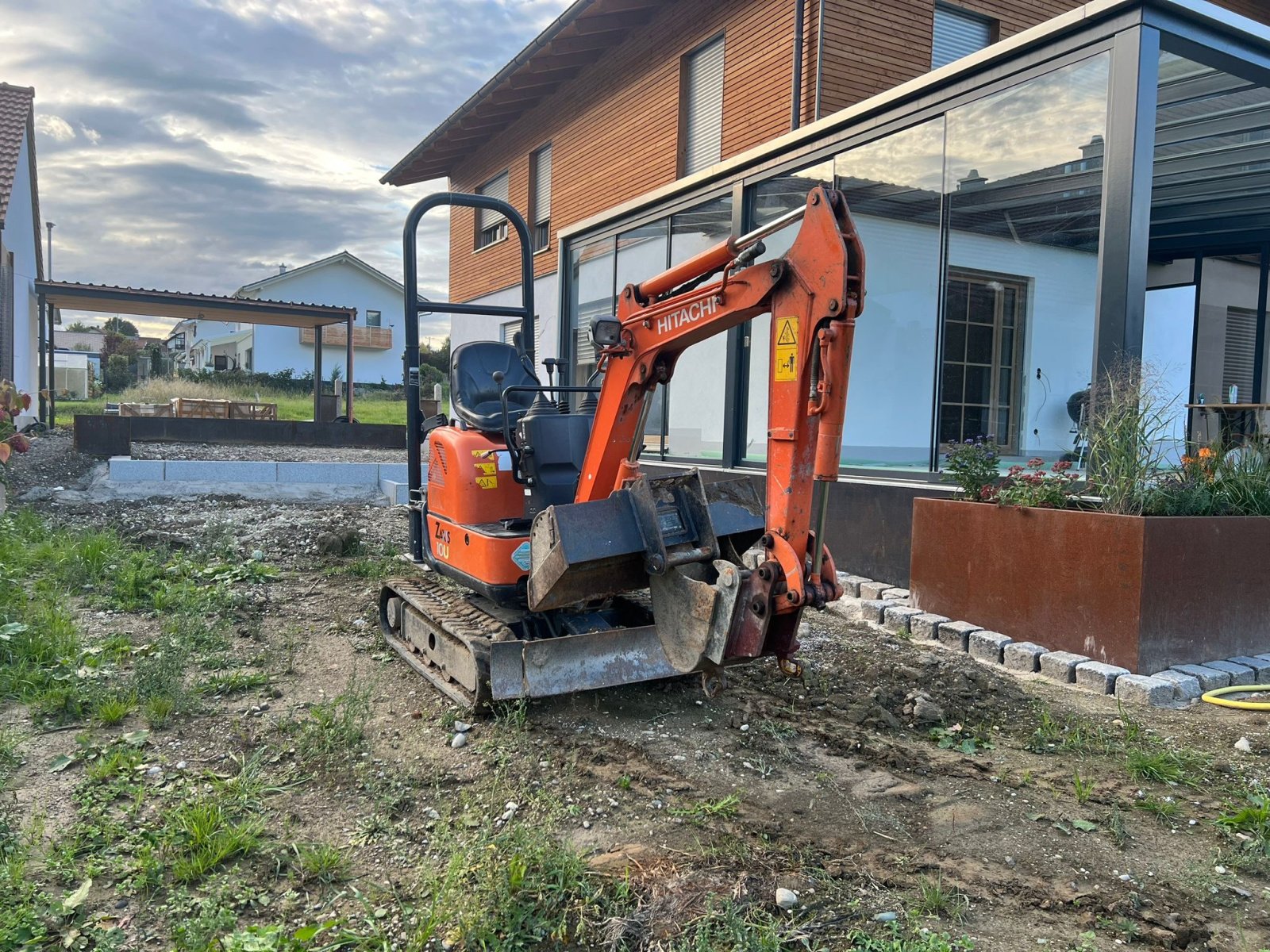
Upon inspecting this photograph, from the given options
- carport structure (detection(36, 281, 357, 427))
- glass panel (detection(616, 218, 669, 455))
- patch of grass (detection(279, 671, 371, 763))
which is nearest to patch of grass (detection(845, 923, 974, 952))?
patch of grass (detection(279, 671, 371, 763))

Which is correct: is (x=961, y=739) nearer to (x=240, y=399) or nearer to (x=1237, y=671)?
(x=1237, y=671)

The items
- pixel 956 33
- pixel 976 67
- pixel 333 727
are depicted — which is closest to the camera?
pixel 333 727

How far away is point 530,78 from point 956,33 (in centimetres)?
748

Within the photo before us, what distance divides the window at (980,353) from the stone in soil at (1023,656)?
2.06 metres

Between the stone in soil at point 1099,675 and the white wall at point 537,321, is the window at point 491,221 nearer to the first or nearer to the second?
the white wall at point 537,321

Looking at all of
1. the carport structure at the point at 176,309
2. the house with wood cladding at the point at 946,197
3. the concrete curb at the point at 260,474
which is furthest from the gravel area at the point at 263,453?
the house with wood cladding at the point at 946,197

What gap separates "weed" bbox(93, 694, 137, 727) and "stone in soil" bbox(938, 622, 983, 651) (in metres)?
4.55

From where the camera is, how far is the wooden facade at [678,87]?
33.6ft

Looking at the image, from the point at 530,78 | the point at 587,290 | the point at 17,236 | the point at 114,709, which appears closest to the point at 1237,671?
the point at 114,709

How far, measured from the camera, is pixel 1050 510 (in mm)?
5199

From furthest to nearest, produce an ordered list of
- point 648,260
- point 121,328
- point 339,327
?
point 121,328, point 339,327, point 648,260

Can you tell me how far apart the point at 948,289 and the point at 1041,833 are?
4979 mm

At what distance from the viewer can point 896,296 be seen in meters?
7.70

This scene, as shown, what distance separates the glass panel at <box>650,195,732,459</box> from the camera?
9172 mm
